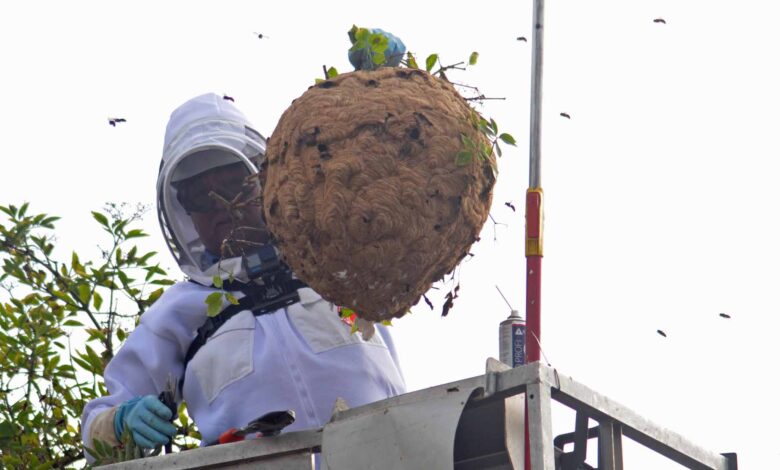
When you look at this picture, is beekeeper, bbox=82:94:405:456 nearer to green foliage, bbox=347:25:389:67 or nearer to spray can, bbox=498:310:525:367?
spray can, bbox=498:310:525:367

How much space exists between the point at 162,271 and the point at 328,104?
2.48 metres

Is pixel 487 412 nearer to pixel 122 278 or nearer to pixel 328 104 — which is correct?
pixel 328 104

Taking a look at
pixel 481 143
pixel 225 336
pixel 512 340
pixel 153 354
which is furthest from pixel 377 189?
pixel 153 354

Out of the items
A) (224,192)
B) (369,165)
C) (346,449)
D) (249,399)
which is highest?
(224,192)

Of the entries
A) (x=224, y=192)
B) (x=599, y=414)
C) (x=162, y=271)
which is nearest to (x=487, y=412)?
(x=599, y=414)

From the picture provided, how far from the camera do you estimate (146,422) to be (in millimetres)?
4555

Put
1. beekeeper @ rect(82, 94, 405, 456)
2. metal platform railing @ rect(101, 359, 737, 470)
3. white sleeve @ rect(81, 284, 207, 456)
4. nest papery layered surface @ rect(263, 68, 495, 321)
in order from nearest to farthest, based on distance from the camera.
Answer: metal platform railing @ rect(101, 359, 737, 470), nest papery layered surface @ rect(263, 68, 495, 321), beekeeper @ rect(82, 94, 405, 456), white sleeve @ rect(81, 284, 207, 456)

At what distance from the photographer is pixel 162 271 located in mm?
6230

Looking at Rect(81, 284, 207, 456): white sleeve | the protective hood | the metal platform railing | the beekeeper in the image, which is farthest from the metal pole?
Rect(81, 284, 207, 456): white sleeve

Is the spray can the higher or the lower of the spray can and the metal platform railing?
the higher

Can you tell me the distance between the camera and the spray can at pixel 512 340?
4.51 m

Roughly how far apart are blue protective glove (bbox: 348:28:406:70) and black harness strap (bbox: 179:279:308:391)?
99cm

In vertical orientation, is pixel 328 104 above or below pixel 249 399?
above

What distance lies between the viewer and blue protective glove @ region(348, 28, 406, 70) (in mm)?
4297
